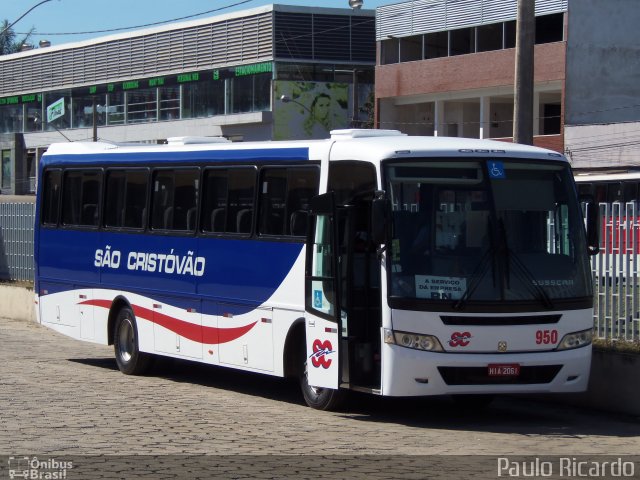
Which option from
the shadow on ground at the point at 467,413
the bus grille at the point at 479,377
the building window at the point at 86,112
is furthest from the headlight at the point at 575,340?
the building window at the point at 86,112

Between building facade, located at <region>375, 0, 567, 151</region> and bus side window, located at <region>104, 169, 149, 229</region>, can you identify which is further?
building facade, located at <region>375, 0, 567, 151</region>

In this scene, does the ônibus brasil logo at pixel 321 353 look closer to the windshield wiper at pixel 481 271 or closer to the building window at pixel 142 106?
the windshield wiper at pixel 481 271

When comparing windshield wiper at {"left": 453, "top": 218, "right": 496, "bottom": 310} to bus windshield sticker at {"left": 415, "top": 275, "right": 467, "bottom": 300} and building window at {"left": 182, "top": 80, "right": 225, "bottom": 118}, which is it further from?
building window at {"left": 182, "top": 80, "right": 225, "bottom": 118}

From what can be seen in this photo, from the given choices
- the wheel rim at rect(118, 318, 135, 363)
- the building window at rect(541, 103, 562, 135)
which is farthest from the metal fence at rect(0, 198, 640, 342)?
the building window at rect(541, 103, 562, 135)

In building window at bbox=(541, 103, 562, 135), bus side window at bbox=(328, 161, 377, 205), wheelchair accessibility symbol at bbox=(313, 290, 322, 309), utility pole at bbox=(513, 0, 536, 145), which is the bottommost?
wheelchair accessibility symbol at bbox=(313, 290, 322, 309)

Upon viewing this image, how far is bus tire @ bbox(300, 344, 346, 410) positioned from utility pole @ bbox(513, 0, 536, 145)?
517 centimetres

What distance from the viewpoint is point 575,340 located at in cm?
1198

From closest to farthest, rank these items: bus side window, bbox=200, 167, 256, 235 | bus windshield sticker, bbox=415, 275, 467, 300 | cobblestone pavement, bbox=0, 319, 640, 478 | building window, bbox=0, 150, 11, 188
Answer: cobblestone pavement, bbox=0, 319, 640, 478 < bus windshield sticker, bbox=415, 275, 467, 300 < bus side window, bbox=200, 167, 256, 235 < building window, bbox=0, 150, 11, 188

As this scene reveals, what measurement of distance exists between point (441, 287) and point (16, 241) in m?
16.1

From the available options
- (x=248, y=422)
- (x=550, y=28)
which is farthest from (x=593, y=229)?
(x=550, y=28)

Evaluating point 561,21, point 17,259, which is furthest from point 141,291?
point 561,21

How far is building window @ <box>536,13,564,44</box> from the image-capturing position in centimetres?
5241

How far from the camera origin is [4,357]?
1745cm

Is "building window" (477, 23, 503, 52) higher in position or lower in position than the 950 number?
higher
